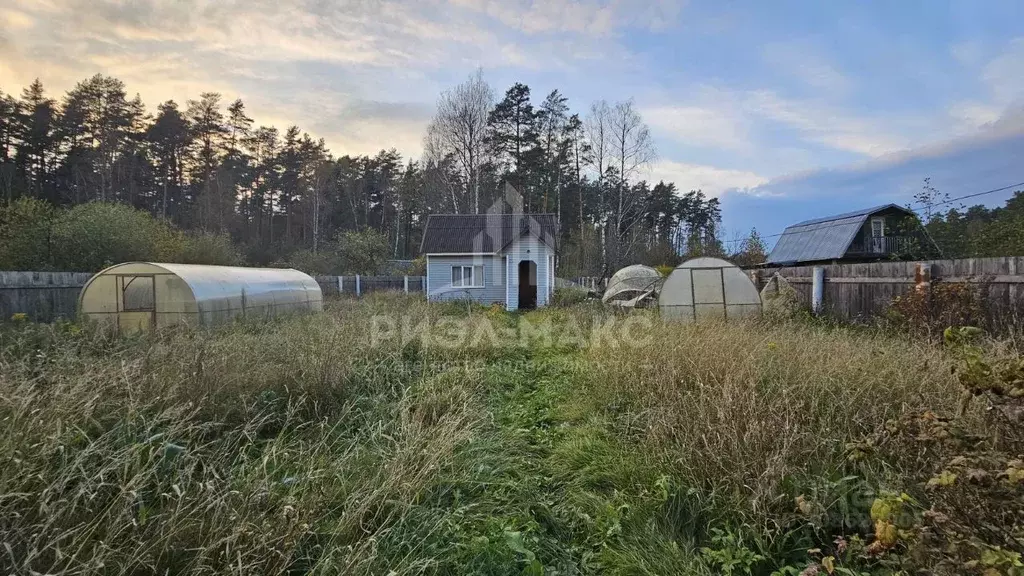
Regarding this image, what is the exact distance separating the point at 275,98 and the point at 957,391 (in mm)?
15052

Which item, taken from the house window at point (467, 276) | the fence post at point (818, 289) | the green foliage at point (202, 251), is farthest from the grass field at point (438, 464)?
the green foliage at point (202, 251)

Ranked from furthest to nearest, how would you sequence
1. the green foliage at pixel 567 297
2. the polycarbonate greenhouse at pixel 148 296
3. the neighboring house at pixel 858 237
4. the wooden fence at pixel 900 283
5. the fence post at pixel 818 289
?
1. the neighboring house at pixel 858 237
2. the green foliage at pixel 567 297
3. the fence post at pixel 818 289
4. the polycarbonate greenhouse at pixel 148 296
5. the wooden fence at pixel 900 283

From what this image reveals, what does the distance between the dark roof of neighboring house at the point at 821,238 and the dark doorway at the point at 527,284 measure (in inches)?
699

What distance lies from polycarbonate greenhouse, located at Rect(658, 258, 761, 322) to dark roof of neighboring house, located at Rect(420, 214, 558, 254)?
354 inches

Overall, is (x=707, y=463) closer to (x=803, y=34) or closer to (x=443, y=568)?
(x=443, y=568)

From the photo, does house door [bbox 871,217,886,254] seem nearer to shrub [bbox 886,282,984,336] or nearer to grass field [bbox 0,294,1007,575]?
shrub [bbox 886,282,984,336]

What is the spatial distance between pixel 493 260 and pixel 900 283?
14.2 m

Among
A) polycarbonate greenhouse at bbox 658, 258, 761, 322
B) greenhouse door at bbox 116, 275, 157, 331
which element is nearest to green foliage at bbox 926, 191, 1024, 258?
polycarbonate greenhouse at bbox 658, 258, 761, 322

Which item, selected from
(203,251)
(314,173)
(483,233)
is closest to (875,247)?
(483,233)

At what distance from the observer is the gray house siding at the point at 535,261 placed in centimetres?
1939

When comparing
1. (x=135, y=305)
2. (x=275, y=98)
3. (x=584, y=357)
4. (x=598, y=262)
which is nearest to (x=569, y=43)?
(x=584, y=357)

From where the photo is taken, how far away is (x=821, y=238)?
2631cm

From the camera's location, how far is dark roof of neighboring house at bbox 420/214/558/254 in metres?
19.5

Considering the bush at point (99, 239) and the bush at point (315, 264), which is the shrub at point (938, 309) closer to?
the bush at point (99, 239)
